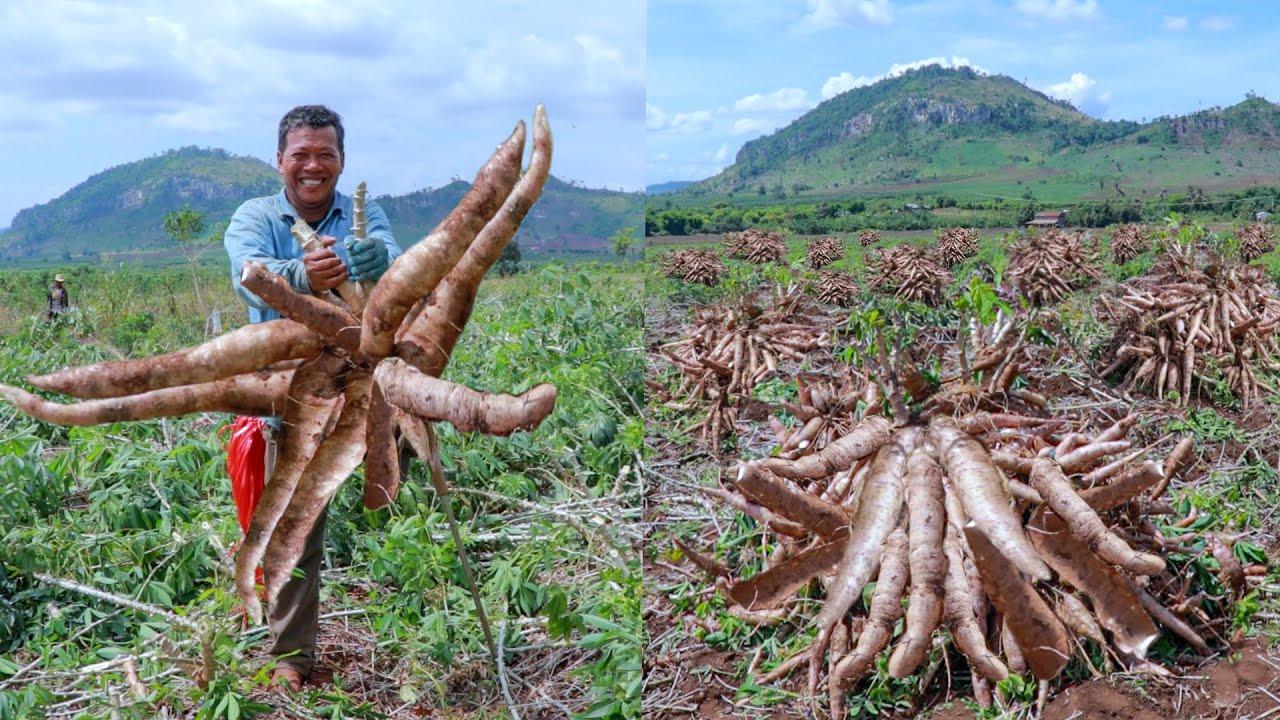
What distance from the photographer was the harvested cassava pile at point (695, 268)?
1264 cm

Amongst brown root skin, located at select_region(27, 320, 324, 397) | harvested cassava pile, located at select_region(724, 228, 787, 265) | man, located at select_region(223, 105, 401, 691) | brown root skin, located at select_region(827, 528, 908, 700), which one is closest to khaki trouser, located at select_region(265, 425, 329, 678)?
man, located at select_region(223, 105, 401, 691)

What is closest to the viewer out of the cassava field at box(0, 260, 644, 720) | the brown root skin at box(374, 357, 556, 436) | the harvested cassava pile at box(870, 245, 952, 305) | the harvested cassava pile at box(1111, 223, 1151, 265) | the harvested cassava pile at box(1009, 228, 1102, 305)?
the brown root skin at box(374, 357, 556, 436)

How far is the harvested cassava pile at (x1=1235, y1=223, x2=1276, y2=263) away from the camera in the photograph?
13.0m

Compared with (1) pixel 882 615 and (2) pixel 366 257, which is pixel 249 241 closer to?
(2) pixel 366 257

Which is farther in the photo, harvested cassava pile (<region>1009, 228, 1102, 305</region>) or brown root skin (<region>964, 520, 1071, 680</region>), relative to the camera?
harvested cassava pile (<region>1009, 228, 1102, 305</region>)

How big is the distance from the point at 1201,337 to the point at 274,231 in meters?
4.53

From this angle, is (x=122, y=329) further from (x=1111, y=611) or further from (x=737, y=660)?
(x=1111, y=611)

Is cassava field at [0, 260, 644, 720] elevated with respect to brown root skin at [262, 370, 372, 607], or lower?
lower

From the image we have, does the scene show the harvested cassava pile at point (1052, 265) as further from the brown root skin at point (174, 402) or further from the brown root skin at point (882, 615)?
the brown root skin at point (174, 402)

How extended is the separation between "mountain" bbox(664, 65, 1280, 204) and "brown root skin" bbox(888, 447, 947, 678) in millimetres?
35136

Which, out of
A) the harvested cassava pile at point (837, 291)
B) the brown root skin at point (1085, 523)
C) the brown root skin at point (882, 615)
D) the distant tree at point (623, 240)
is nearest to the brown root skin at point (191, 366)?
the brown root skin at point (882, 615)

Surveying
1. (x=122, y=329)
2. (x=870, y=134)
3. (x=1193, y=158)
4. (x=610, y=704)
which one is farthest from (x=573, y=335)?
(x=870, y=134)

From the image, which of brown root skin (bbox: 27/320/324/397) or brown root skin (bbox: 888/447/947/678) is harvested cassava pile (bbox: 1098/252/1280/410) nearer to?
brown root skin (bbox: 888/447/947/678)

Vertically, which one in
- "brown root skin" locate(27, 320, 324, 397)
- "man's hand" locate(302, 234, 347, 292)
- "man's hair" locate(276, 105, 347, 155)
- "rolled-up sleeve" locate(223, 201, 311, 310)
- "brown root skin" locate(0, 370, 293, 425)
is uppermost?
"man's hair" locate(276, 105, 347, 155)
